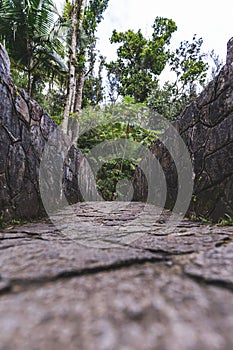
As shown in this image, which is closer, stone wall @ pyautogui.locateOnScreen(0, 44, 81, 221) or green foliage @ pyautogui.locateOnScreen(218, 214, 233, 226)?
green foliage @ pyautogui.locateOnScreen(218, 214, 233, 226)

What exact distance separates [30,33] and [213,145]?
6.38 m

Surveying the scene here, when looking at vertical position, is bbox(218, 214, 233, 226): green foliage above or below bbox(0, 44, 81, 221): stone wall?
below

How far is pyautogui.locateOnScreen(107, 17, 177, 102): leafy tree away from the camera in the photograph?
40.6ft

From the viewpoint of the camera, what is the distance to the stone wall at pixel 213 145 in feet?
6.82

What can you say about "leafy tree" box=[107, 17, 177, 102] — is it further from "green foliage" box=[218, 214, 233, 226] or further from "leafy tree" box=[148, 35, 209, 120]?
"green foliage" box=[218, 214, 233, 226]

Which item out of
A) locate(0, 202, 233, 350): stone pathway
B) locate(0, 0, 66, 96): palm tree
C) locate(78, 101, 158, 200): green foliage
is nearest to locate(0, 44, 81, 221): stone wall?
locate(0, 202, 233, 350): stone pathway

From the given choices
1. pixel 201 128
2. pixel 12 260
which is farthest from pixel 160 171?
pixel 12 260

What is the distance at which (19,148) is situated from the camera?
243cm

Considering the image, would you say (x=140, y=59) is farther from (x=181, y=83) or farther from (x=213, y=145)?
(x=213, y=145)

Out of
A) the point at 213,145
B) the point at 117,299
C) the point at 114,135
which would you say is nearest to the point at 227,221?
the point at 213,145

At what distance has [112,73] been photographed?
1308cm

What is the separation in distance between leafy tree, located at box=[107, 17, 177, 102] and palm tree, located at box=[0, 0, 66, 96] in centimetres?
646

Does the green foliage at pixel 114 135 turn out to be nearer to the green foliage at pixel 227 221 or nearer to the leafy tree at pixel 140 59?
the leafy tree at pixel 140 59

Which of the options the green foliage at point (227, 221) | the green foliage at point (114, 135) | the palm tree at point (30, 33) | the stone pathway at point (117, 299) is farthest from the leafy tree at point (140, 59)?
the stone pathway at point (117, 299)
